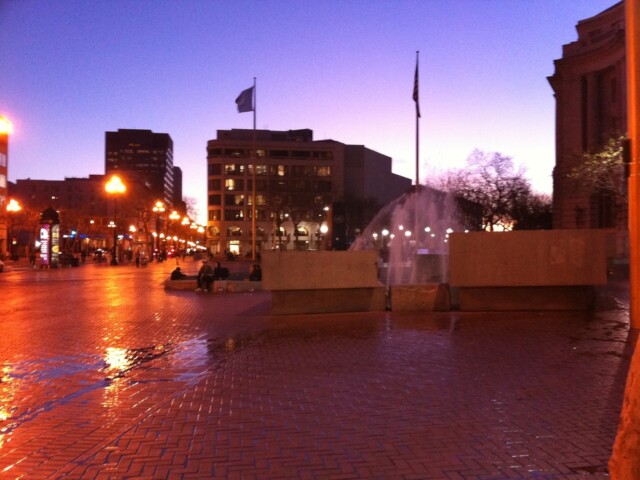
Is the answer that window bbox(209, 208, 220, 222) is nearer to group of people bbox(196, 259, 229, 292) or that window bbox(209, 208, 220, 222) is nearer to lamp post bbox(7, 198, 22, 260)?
lamp post bbox(7, 198, 22, 260)

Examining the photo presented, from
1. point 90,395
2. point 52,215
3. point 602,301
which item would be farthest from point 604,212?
point 90,395

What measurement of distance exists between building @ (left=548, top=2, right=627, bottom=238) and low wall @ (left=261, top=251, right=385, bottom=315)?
4150 centimetres

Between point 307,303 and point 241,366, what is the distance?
573cm

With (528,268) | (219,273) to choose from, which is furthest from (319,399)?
(219,273)

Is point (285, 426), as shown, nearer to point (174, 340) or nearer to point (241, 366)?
point (241, 366)

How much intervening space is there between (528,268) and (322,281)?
4.64 metres

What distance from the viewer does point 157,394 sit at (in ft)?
24.3

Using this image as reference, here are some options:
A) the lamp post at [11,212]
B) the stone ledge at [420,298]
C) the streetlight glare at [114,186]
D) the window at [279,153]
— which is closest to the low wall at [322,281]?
the stone ledge at [420,298]

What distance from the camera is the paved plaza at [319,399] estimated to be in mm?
5012

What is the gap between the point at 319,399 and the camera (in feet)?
22.6

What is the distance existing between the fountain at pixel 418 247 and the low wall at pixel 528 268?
65cm

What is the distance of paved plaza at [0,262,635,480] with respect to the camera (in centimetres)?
501

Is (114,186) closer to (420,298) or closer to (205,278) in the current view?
(205,278)

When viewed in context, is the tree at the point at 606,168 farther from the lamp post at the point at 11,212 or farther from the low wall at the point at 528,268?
the lamp post at the point at 11,212
